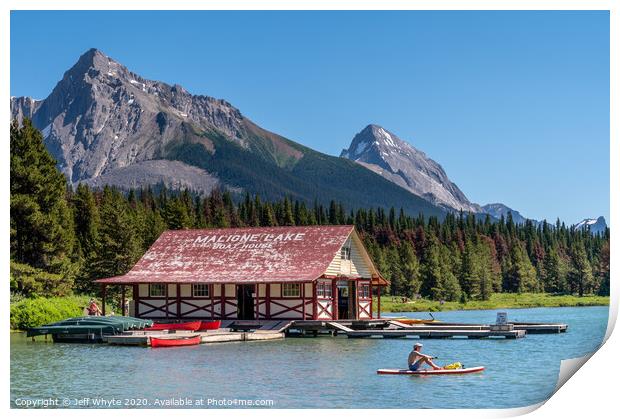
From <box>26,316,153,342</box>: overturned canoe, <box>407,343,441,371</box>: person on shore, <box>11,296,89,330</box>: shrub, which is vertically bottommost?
<box>407,343,441,371</box>: person on shore

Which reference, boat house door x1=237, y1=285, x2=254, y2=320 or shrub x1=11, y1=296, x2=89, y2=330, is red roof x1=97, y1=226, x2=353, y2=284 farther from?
shrub x1=11, y1=296, x2=89, y2=330

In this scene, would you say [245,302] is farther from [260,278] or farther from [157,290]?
[157,290]

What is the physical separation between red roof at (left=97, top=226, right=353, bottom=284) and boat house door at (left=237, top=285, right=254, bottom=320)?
1.07 meters

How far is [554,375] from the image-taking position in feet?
90.2

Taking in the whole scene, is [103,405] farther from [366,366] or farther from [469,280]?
[469,280]

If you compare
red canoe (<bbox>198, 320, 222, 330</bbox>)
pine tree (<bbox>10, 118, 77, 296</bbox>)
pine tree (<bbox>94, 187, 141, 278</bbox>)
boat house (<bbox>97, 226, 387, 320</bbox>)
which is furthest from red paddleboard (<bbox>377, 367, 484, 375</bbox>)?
pine tree (<bbox>94, 187, 141, 278</bbox>)

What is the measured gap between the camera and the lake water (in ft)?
76.7

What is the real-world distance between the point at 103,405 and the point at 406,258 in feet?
264

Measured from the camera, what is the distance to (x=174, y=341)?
37656 mm

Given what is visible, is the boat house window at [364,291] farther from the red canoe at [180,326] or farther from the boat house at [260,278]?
the red canoe at [180,326]

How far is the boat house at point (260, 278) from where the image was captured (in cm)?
4506

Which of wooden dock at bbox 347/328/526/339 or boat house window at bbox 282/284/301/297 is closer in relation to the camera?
wooden dock at bbox 347/328/526/339
